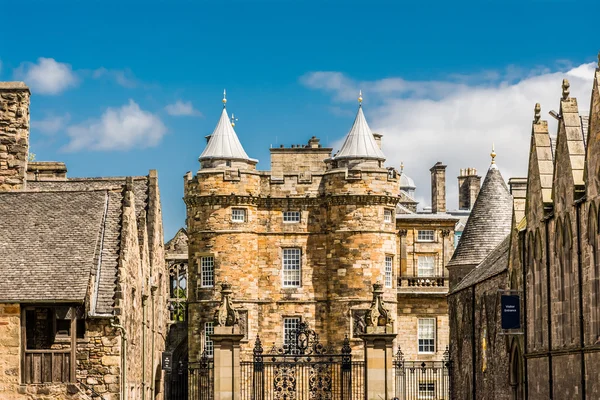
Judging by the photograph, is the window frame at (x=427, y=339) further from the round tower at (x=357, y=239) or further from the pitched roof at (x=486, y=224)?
the pitched roof at (x=486, y=224)

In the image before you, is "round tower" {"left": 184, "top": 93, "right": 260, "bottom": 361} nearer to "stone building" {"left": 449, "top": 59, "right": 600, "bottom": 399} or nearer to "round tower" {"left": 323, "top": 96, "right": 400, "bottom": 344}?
"round tower" {"left": 323, "top": 96, "right": 400, "bottom": 344}

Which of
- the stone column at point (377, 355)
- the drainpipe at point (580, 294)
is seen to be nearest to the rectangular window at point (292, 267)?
the stone column at point (377, 355)

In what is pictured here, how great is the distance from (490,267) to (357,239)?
18306 millimetres

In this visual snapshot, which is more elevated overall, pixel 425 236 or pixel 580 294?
pixel 425 236

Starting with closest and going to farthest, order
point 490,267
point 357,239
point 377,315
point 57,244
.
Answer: point 57,244 → point 377,315 → point 490,267 → point 357,239

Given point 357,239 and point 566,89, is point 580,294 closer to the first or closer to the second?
point 566,89

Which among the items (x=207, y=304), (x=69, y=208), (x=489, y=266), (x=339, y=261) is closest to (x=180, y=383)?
(x=207, y=304)

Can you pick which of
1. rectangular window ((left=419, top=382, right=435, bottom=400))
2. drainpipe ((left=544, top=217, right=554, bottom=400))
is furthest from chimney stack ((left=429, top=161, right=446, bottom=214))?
drainpipe ((left=544, top=217, right=554, bottom=400))

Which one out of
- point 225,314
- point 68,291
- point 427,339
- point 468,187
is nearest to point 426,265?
point 427,339

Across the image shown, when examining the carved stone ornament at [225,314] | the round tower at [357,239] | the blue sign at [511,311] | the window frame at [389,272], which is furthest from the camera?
the window frame at [389,272]

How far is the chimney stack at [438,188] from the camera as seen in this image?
281ft

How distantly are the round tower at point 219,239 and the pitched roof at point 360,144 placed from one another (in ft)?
15.5

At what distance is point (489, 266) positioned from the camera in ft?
180

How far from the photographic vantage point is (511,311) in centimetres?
4388
